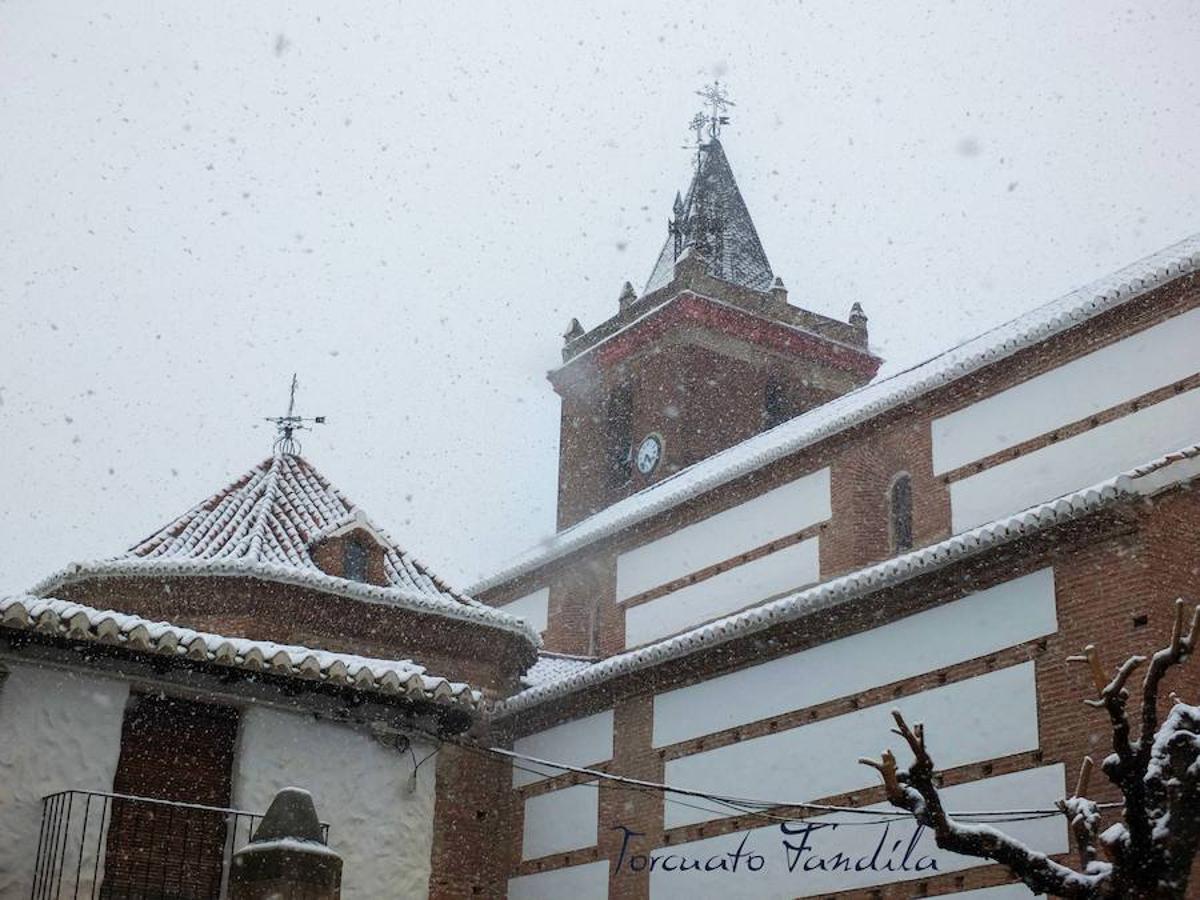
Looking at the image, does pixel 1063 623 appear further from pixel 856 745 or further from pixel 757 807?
pixel 757 807

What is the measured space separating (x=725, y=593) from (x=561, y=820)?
3.25 meters

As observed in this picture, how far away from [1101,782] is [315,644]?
7691 millimetres

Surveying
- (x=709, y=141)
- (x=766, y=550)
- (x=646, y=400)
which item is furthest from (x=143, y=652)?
(x=709, y=141)

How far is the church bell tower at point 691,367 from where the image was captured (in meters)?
24.2

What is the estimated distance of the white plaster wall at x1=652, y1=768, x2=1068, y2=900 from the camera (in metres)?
12.2

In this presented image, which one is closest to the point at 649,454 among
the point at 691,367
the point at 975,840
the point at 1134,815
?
the point at 691,367

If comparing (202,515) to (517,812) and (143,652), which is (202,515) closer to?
(517,812)

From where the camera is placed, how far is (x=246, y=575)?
1573cm

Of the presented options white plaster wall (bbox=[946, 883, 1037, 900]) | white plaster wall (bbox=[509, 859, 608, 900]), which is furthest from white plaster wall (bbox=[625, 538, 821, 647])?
white plaster wall (bbox=[946, 883, 1037, 900])

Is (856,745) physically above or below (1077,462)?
below

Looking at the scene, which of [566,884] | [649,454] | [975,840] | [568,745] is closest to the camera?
[975,840]

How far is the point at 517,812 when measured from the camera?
17.3 metres

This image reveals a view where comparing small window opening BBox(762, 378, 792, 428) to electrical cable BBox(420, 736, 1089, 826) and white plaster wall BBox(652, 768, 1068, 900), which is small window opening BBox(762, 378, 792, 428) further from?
white plaster wall BBox(652, 768, 1068, 900)

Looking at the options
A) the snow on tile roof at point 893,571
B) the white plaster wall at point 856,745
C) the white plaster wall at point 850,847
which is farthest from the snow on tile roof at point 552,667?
the white plaster wall at point 850,847
